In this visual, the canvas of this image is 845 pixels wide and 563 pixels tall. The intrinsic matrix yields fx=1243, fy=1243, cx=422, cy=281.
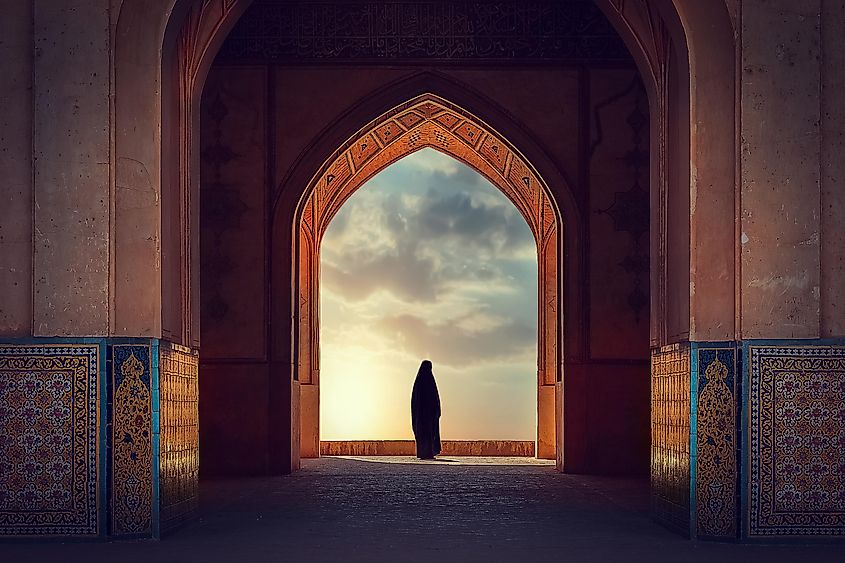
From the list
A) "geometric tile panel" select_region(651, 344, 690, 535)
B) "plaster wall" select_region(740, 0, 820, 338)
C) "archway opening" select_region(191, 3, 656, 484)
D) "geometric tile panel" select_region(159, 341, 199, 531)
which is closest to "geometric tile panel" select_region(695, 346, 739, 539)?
"geometric tile panel" select_region(651, 344, 690, 535)

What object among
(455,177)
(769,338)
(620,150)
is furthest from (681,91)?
(455,177)

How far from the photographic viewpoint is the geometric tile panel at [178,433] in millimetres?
5445

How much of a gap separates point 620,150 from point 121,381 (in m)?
6.01

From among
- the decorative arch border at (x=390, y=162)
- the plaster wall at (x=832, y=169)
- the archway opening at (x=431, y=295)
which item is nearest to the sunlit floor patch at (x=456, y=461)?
the decorative arch border at (x=390, y=162)

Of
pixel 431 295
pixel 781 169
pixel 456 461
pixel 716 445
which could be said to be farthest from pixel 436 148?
pixel 716 445

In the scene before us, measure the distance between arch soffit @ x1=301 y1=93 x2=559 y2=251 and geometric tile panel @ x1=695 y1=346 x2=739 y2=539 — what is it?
6650 mm

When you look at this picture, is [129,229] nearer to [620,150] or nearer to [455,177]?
[620,150]

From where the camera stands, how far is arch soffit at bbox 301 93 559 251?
40.1 feet

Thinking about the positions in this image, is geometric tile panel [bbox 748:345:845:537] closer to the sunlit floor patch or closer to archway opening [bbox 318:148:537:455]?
the sunlit floor patch

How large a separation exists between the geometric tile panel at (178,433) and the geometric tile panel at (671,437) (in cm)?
225

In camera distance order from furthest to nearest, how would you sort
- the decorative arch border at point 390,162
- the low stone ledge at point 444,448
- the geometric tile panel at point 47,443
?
the low stone ledge at point 444,448
the decorative arch border at point 390,162
the geometric tile panel at point 47,443

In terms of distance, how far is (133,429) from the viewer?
525 cm

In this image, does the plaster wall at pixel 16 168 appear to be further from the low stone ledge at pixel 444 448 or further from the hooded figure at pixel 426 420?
the low stone ledge at pixel 444 448

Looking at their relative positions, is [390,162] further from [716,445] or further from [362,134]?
[716,445]
